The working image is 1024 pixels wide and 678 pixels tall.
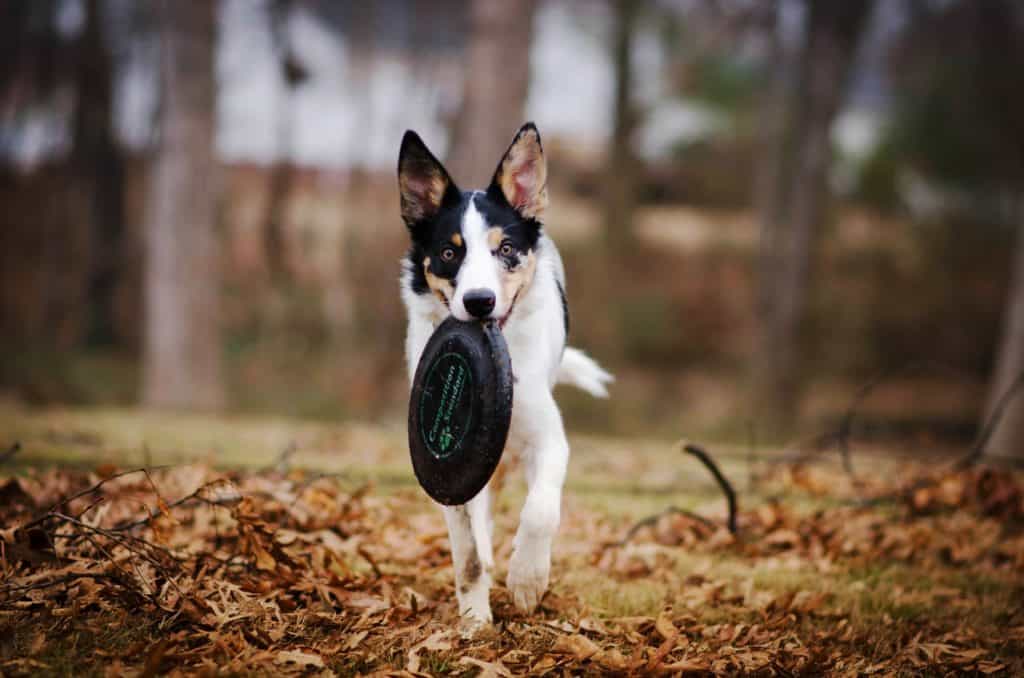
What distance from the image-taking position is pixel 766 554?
4.61 meters

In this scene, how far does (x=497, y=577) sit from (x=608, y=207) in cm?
1524

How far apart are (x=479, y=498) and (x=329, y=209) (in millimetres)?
21092

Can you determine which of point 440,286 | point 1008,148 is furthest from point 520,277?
point 1008,148

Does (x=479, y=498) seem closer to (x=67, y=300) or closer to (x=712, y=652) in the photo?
A: (x=712, y=652)

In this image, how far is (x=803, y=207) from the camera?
12.5 meters

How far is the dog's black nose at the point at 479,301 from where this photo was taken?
3158 mm

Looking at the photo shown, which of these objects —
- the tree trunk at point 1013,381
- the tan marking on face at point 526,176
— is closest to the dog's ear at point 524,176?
the tan marking on face at point 526,176

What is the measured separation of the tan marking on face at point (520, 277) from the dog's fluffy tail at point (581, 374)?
38.7 inches

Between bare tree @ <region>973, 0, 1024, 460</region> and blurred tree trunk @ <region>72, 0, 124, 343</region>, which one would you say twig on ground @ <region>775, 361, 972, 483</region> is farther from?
blurred tree trunk @ <region>72, 0, 124, 343</region>

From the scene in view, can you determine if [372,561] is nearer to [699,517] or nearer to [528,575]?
[528,575]

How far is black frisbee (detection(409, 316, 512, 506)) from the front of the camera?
3.14 meters

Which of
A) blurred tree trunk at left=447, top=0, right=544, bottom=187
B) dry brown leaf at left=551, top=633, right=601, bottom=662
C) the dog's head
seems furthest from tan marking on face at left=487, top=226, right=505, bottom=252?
blurred tree trunk at left=447, top=0, right=544, bottom=187

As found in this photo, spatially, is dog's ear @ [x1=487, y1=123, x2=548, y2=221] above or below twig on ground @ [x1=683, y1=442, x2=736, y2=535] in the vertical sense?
above

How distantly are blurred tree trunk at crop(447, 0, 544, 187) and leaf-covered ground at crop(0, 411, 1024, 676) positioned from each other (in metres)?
4.50
